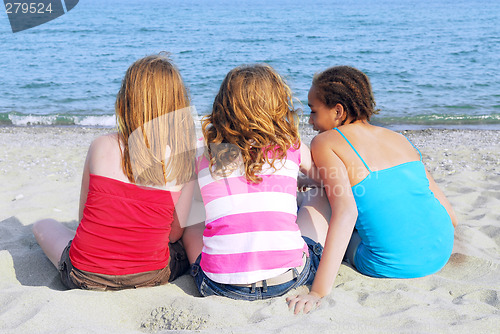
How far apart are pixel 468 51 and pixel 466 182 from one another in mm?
11532

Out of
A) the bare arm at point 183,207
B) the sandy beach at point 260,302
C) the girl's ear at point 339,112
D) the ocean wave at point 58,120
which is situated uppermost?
the girl's ear at point 339,112

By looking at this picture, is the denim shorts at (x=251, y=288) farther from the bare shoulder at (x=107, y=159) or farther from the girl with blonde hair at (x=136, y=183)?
the bare shoulder at (x=107, y=159)

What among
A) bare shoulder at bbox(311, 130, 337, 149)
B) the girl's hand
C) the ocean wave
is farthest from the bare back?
the ocean wave

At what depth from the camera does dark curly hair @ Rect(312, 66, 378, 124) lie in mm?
Result: 2602

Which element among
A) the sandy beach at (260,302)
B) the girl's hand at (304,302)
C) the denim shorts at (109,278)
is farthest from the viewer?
the denim shorts at (109,278)

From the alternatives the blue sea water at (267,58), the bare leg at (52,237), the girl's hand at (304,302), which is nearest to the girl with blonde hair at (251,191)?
the girl's hand at (304,302)

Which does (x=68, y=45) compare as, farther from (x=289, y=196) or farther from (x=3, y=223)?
(x=289, y=196)

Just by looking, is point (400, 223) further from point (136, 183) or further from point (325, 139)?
point (136, 183)

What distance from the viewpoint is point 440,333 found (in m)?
1.89

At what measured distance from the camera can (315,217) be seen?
8.92 feet

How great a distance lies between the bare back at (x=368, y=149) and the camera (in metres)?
2.44

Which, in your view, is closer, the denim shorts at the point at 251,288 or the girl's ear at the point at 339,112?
the denim shorts at the point at 251,288

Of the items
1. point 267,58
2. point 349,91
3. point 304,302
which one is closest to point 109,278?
point 304,302

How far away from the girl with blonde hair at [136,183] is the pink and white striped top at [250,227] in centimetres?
22
